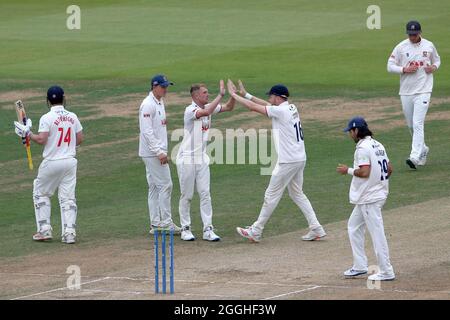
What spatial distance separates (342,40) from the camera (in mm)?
41750

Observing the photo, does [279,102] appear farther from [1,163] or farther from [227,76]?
[227,76]

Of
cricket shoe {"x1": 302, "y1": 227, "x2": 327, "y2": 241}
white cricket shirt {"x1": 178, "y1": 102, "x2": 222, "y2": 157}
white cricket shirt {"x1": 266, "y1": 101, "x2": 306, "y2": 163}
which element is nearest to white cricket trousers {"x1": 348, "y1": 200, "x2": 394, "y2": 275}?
cricket shoe {"x1": 302, "y1": 227, "x2": 327, "y2": 241}

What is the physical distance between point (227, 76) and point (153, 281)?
19896mm

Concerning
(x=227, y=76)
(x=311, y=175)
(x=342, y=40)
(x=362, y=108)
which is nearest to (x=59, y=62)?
(x=227, y=76)

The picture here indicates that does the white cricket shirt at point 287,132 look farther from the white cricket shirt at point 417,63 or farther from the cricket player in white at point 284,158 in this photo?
the white cricket shirt at point 417,63

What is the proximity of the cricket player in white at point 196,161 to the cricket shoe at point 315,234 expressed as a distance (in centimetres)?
134

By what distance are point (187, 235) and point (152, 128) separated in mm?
1704

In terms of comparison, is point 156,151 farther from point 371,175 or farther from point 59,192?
point 371,175

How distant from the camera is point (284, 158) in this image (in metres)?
18.5

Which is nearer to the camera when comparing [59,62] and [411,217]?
[411,217]

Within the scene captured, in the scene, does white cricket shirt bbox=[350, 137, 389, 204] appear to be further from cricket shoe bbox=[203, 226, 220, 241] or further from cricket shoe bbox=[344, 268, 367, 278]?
cricket shoe bbox=[203, 226, 220, 241]

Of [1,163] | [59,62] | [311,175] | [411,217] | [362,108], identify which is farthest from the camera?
[59,62]

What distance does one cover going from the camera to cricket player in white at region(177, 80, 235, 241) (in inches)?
749

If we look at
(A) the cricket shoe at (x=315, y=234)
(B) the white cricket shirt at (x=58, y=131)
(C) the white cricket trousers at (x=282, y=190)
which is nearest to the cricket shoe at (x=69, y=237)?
(B) the white cricket shirt at (x=58, y=131)
